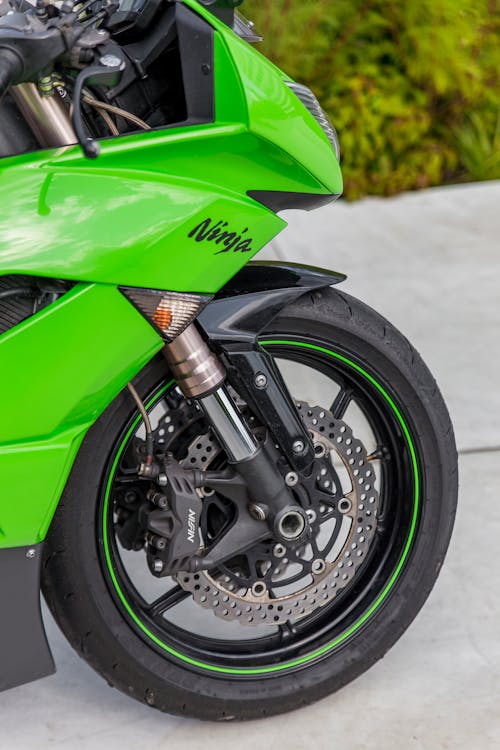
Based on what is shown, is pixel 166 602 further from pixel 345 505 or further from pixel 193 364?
pixel 193 364

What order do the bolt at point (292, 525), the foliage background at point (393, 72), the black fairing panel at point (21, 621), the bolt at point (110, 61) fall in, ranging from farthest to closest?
the foliage background at point (393, 72) → the bolt at point (292, 525) → the black fairing panel at point (21, 621) → the bolt at point (110, 61)

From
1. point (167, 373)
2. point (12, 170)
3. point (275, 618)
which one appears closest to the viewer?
point (12, 170)

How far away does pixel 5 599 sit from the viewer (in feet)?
6.34

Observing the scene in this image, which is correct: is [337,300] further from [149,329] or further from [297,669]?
[297,669]

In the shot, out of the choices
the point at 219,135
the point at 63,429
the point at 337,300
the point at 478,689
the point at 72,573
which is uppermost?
the point at 219,135

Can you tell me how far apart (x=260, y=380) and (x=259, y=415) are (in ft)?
0.25

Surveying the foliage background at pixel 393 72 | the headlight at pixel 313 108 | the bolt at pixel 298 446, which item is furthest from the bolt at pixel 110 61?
the foliage background at pixel 393 72

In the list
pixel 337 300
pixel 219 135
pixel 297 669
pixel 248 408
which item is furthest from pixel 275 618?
pixel 219 135

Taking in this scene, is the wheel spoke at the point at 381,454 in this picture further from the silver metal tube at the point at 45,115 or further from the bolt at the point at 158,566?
the silver metal tube at the point at 45,115

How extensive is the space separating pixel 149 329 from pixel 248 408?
1.12 feet

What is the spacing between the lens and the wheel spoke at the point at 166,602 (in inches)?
86.3

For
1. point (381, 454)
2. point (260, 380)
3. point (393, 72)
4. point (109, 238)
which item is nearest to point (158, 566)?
point (260, 380)

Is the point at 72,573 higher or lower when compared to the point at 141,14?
lower

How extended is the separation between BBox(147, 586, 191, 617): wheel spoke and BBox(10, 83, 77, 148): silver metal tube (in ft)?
2.97
